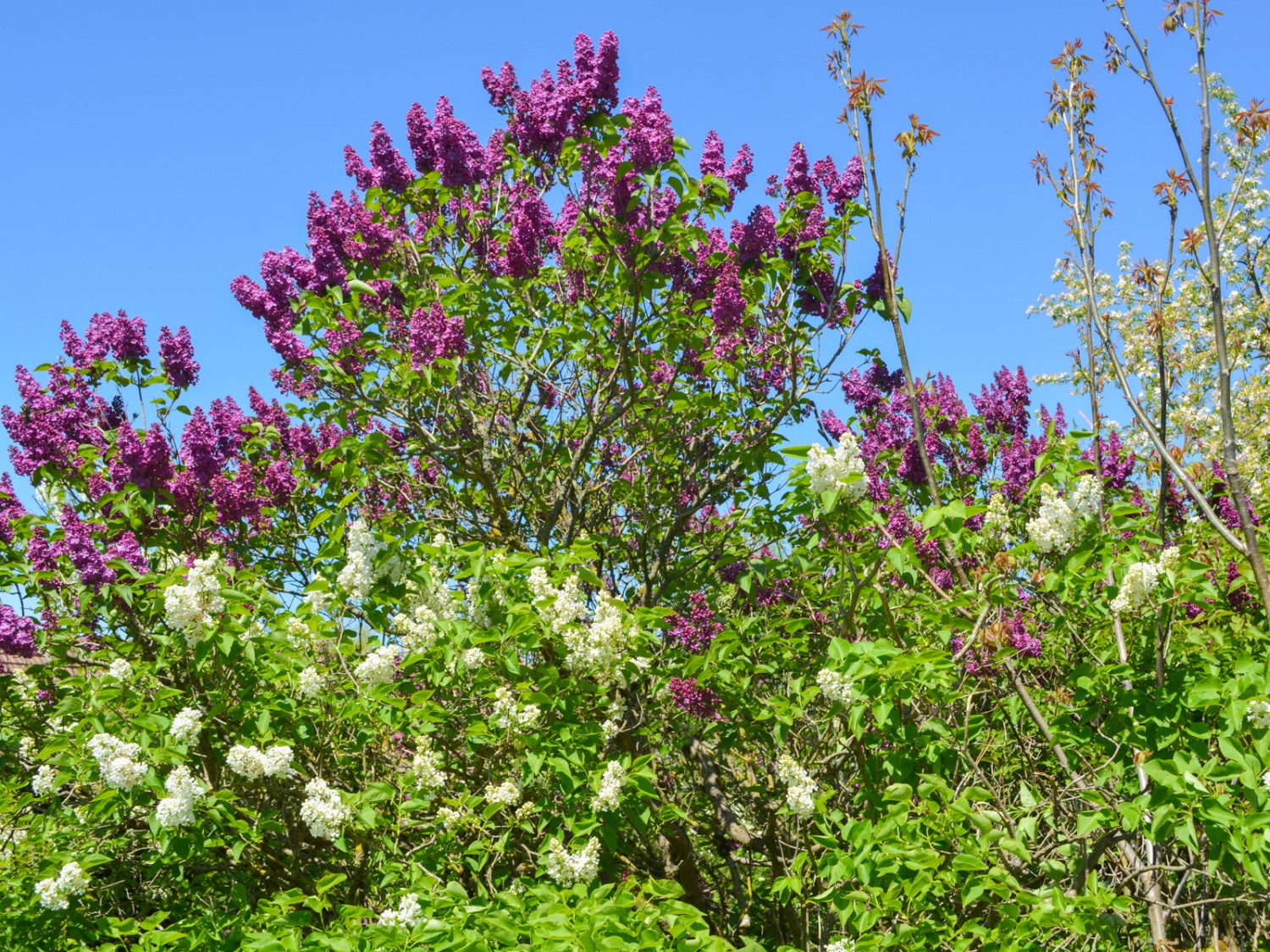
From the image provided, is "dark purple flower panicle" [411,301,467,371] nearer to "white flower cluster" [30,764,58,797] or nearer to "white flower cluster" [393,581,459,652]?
"white flower cluster" [393,581,459,652]

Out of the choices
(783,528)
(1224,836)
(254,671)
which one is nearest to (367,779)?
(254,671)

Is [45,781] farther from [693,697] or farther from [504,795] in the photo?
[693,697]

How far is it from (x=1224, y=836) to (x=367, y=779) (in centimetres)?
275

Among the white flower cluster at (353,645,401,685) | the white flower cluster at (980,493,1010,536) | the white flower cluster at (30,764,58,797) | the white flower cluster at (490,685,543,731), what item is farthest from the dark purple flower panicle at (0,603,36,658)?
the white flower cluster at (980,493,1010,536)

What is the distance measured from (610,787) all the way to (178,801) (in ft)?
4.36

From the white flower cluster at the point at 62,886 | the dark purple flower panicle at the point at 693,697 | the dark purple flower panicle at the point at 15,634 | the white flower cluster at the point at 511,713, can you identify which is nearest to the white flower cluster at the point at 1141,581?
the dark purple flower panicle at the point at 693,697

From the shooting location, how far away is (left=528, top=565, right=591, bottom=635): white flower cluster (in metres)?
3.32

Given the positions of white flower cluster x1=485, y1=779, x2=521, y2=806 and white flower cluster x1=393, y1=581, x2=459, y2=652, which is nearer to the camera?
white flower cluster x1=485, y1=779, x2=521, y2=806

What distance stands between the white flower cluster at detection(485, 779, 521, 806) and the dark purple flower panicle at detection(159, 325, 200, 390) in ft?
10.7

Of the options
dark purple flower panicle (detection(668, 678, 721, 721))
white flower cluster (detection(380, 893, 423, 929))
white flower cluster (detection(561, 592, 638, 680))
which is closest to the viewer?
white flower cluster (detection(380, 893, 423, 929))

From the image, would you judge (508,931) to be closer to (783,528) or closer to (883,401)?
(783,528)

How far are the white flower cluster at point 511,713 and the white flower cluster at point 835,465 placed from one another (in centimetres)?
121

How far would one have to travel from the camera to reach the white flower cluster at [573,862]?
306 centimetres

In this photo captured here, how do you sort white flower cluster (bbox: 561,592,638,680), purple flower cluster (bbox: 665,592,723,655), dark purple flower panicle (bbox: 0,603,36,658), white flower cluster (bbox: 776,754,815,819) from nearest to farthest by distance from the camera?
white flower cluster (bbox: 776,754,815,819), white flower cluster (bbox: 561,592,638,680), dark purple flower panicle (bbox: 0,603,36,658), purple flower cluster (bbox: 665,592,723,655)
